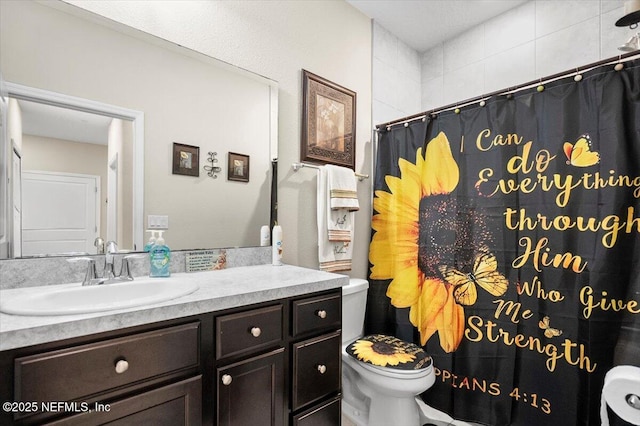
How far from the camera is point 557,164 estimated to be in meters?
1.51

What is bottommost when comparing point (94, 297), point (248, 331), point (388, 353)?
point (388, 353)

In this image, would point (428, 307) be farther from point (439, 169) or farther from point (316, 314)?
point (316, 314)

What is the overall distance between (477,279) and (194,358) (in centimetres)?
152

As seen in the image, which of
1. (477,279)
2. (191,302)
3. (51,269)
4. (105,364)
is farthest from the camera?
(477,279)

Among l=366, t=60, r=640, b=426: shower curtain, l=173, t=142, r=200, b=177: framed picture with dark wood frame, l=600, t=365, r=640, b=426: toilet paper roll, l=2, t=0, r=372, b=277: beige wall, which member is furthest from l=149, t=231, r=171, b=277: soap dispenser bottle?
l=600, t=365, r=640, b=426: toilet paper roll

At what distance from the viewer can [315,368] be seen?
46.9 inches

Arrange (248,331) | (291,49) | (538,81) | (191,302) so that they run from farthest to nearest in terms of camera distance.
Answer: (291,49) → (538,81) → (248,331) → (191,302)

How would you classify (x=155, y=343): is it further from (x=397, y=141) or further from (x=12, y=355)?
(x=397, y=141)

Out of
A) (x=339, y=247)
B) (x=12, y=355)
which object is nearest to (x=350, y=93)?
(x=339, y=247)

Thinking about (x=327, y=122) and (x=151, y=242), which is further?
(x=327, y=122)

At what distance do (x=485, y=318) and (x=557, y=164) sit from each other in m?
0.88

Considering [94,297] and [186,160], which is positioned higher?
[186,160]

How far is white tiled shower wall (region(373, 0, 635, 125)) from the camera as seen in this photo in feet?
6.12

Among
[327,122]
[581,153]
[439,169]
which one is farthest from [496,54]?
[327,122]
